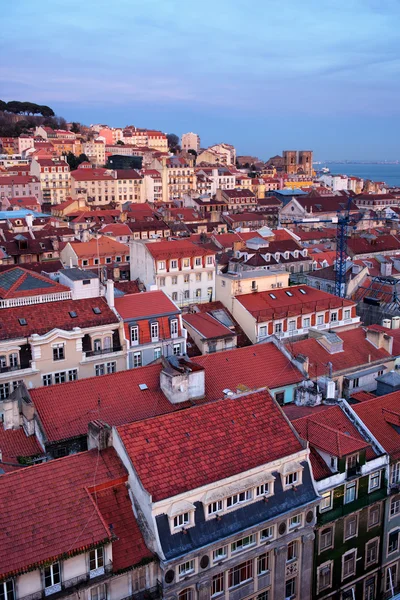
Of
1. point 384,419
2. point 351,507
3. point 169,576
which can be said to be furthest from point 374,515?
point 169,576

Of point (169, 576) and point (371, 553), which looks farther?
point (371, 553)

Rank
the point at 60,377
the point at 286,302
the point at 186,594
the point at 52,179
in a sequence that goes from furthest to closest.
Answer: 1. the point at 52,179
2. the point at 286,302
3. the point at 60,377
4. the point at 186,594

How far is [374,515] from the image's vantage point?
91.8 feet

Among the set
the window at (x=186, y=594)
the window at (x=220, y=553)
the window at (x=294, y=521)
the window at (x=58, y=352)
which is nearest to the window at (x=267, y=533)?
the window at (x=294, y=521)

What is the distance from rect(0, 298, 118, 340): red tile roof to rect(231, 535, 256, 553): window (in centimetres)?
2050

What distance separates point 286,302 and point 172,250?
13341 mm

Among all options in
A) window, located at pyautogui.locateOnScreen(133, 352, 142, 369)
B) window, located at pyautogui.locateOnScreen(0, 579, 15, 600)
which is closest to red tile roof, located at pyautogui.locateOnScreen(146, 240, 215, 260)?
window, located at pyautogui.locateOnScreen(133, 352, 142, 369)

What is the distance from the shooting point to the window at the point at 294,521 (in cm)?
2488

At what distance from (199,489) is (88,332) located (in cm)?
1938

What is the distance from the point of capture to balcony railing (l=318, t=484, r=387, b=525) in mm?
25938

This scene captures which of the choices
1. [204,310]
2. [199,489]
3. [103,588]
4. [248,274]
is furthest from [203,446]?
[248,274]

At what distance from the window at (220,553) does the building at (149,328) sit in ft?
64.8

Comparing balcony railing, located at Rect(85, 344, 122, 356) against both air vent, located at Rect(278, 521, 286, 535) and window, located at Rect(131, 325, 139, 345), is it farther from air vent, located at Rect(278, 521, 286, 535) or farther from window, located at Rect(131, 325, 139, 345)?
air vent, located at Rect(278, 521, 286, 535)

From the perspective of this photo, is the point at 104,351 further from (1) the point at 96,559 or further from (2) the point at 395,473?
(2) the point at 395,473
